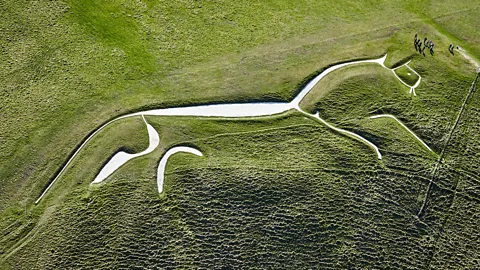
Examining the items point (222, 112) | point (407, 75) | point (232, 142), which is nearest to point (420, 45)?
point (407, 75)

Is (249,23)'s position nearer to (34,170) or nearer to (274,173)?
(274,173)

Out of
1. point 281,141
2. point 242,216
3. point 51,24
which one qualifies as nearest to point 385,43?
point 281,141

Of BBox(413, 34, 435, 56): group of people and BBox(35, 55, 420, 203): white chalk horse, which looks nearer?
BBox(35, 55, 420, 203): white chalk horse

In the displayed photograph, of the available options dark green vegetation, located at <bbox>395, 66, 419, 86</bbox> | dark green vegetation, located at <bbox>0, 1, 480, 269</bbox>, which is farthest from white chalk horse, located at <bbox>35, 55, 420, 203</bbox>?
dark green vegetation, located at <bbox>395, 66, 419, 86</bbox>

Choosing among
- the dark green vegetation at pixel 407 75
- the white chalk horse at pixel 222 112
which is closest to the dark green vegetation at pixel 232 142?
the white chalk horse at pixel 222 112

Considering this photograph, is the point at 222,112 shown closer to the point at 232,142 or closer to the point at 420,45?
the point at 232,142

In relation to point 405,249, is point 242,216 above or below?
above

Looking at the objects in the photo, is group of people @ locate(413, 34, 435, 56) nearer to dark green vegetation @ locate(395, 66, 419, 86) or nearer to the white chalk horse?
dark green vegetation @ locate(395, 66, 419, 86)

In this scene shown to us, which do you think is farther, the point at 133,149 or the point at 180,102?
the point at 180,102
